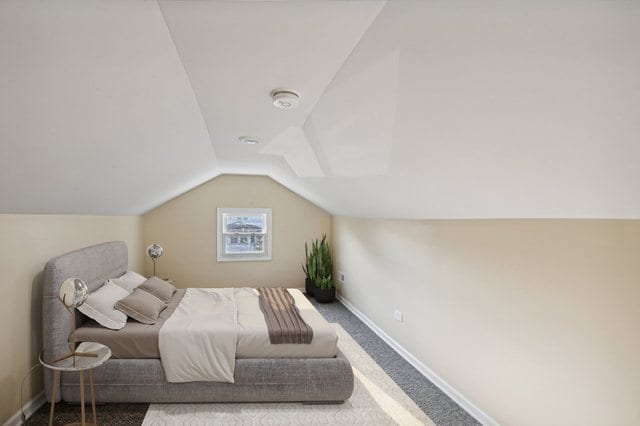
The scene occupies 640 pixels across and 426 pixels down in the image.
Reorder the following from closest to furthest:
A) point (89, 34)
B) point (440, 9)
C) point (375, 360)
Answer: point (440, 9), point (89, 34), point (375, 360)

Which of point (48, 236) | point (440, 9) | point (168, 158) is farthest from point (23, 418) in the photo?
point (440, 9)

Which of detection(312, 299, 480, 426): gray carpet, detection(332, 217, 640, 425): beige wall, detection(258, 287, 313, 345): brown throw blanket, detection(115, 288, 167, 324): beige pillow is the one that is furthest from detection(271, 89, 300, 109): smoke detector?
detection(312, 299, 480, 426): gray carpet

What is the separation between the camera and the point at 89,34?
1.31 meters

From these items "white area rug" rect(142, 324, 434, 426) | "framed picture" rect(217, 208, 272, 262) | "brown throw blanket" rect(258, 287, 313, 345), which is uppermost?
"framed picture" rect(217, 208, 272, 262)

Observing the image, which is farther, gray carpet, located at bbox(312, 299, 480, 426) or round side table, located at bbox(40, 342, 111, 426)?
gray carpet, located at bbox(312, 299, 480, 426)

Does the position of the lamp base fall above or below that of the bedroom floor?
above

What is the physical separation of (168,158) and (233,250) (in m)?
3.43

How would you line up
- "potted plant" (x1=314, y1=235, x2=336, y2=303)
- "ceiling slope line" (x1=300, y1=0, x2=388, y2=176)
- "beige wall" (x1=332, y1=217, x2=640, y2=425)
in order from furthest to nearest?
"potted plant" (x1=314, y1=235, x2=336, y2=303), "beige wall" (x1=332, y1=217, x2=640, y2=425), "ceiling slope line" (x1=300, y1=0, x2=388, y2=176)

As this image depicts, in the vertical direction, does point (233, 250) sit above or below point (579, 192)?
below

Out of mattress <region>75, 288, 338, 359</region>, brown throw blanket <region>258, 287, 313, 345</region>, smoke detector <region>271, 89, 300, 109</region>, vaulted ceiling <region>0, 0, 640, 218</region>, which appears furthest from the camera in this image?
brown throw blanket <region>258, 287, 313, 345</region>

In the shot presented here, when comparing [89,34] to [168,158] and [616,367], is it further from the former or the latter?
[616,367]

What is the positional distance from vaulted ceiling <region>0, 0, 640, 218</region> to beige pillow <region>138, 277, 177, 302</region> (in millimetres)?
1443

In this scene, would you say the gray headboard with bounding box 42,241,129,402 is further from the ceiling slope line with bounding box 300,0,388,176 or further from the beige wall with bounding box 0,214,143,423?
the ceiling slope line with bounding box 300,0,388,176

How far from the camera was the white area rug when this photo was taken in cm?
267
